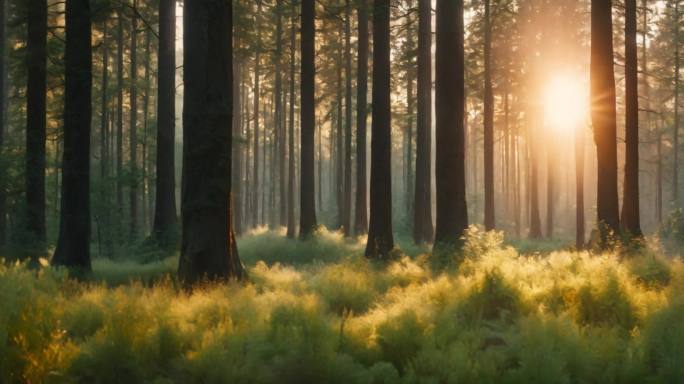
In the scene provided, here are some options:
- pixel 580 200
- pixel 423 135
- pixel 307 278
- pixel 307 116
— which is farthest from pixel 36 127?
pixel 580 200

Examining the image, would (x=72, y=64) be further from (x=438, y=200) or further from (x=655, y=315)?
(x=655, y=315)

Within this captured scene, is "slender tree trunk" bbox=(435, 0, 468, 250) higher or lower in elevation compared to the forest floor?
higher

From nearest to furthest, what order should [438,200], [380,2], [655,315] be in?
[655,315] < [438,200] < [380,2]

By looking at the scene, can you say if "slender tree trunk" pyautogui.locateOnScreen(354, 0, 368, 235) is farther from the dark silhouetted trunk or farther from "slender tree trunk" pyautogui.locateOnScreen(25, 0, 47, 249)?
"slender tree trunk" pyautogui.locateOnScreen(25, 0, 47, 249)

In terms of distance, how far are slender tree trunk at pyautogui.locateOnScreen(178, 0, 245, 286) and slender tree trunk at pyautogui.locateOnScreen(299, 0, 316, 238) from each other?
1068 cm

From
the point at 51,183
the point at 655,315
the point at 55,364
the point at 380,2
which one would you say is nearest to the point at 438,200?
the point at 380,2

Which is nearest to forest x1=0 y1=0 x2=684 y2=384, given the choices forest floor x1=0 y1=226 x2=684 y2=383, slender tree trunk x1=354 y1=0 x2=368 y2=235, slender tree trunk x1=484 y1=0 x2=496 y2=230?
forest floor x1=0 y1=226 x2=684 y2=383

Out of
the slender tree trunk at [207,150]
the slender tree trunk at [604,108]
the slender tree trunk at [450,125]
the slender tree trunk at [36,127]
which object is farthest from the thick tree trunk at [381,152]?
the slender tree trunk at [36,127]

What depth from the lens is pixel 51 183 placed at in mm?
31469

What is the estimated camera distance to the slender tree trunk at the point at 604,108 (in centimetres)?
1430

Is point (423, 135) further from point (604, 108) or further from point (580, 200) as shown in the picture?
point (604, 108)

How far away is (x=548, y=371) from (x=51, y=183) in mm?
31329

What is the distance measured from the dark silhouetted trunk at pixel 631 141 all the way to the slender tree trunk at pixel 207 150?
1195 centimetres

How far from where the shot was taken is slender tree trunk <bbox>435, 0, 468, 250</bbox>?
14.0m
